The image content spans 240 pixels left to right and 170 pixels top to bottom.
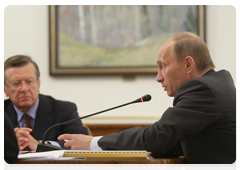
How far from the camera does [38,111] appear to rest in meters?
2.90

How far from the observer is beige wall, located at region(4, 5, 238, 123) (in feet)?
12.3

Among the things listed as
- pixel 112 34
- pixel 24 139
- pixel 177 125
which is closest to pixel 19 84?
pixel 24 139

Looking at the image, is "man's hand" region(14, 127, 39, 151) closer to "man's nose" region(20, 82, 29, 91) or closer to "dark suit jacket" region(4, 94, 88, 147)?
"dark suit jacket" region(4, 94, 88, 147)

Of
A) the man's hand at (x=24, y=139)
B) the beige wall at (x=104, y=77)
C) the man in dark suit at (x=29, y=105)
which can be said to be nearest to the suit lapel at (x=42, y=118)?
the man in dark suit at (x=29, y=105)

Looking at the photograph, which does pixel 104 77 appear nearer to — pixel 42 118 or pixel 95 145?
pixel 42 118

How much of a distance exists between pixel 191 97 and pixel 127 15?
2438mm

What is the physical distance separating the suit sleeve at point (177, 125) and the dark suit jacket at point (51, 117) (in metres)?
1.21

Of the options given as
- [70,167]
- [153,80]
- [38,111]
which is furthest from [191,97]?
[153,80]

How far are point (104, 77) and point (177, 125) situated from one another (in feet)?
7.84

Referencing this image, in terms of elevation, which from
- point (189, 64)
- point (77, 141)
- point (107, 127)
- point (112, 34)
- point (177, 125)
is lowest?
point (107, 127)

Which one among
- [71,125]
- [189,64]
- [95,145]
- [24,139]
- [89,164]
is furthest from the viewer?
[71,125]

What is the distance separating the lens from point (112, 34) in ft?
12.5

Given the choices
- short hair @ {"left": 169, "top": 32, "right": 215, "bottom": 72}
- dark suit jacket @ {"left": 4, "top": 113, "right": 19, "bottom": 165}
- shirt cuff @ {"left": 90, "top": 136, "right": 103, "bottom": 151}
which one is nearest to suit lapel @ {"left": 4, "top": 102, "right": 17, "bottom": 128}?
shirt cuff @ {"left": 90, "top": 136, "right": 103, "bottom": 151}

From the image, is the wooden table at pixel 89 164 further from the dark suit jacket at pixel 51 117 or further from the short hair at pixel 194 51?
the dark suit jacket at pixel 51 117
